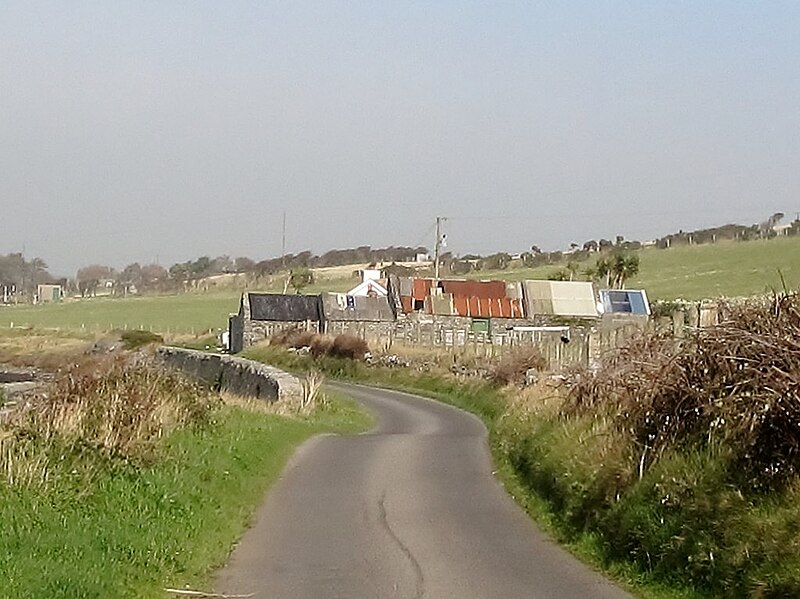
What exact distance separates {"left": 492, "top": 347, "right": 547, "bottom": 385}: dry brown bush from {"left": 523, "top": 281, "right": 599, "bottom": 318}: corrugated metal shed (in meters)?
34.7

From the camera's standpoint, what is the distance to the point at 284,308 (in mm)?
76938

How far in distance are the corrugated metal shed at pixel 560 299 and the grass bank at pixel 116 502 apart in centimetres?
5894

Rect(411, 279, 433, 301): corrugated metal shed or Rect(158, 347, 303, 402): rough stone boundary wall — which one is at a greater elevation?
→ Rect(411, 279, 433, 301): corrugated metal shed

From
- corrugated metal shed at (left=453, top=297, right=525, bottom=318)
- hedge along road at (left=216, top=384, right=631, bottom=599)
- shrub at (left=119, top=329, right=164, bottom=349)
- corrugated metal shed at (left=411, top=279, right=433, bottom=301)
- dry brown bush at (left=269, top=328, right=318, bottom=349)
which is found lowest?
shrub at (left=119, top=329, right=164, bottom=349)

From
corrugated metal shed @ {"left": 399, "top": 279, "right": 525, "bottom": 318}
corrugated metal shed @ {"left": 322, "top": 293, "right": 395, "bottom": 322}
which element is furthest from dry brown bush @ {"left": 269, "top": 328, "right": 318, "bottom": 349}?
corrugated metal shed @ {"left": 399, "top": 279, "right": 525, "bottom": 318}

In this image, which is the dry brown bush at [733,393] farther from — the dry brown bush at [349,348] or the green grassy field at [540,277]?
the green grassy field at [540,277]

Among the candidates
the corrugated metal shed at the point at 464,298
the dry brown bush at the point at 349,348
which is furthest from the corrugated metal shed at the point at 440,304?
the dry brown bush at the point at 349,348

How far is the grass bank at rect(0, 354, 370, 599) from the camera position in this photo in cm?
928

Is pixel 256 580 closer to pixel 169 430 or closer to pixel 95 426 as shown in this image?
pixel 95 426

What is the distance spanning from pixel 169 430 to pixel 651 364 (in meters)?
7.04

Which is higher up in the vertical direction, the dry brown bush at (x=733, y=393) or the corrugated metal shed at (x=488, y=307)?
the dry brown bush at (x=733, y=393)

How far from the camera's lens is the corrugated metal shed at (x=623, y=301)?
72062 millimetres

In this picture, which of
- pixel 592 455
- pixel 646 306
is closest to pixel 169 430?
pixel 592 455

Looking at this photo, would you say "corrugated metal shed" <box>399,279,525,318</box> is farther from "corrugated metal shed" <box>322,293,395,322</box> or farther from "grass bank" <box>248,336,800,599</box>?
"grass bank" <box>248,336,800,599</box>
